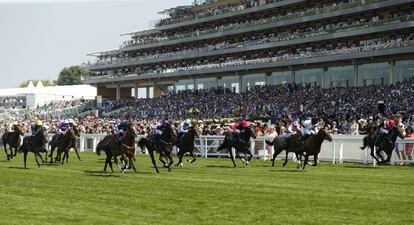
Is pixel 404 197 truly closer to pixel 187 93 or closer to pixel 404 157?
pixel 404 157

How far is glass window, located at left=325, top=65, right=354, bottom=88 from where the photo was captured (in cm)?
5956

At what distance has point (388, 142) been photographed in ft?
83.6

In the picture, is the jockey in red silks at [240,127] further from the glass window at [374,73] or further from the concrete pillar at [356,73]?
the concrete pillar at [356,73]

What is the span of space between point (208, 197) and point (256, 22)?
5568 cm

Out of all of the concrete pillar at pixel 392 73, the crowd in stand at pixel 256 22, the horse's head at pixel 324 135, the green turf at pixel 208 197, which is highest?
the crowd in stand at pixel 256 22

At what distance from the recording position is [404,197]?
1473 cm

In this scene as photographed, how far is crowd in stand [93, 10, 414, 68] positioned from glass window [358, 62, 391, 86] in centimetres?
332

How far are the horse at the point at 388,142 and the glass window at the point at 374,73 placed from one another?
30.3 meters

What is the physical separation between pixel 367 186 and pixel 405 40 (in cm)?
3672

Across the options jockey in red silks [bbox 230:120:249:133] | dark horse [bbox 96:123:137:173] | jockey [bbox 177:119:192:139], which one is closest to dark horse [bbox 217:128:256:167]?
jockey in red silks [bbox 230:120:249:133]

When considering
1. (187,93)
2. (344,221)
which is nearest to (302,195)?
(344,221)

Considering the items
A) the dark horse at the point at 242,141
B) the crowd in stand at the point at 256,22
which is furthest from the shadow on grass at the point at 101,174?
the crowd in stand at the point at 256,22

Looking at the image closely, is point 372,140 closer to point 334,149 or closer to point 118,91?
point 334,149

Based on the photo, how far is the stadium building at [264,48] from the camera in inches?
2170
